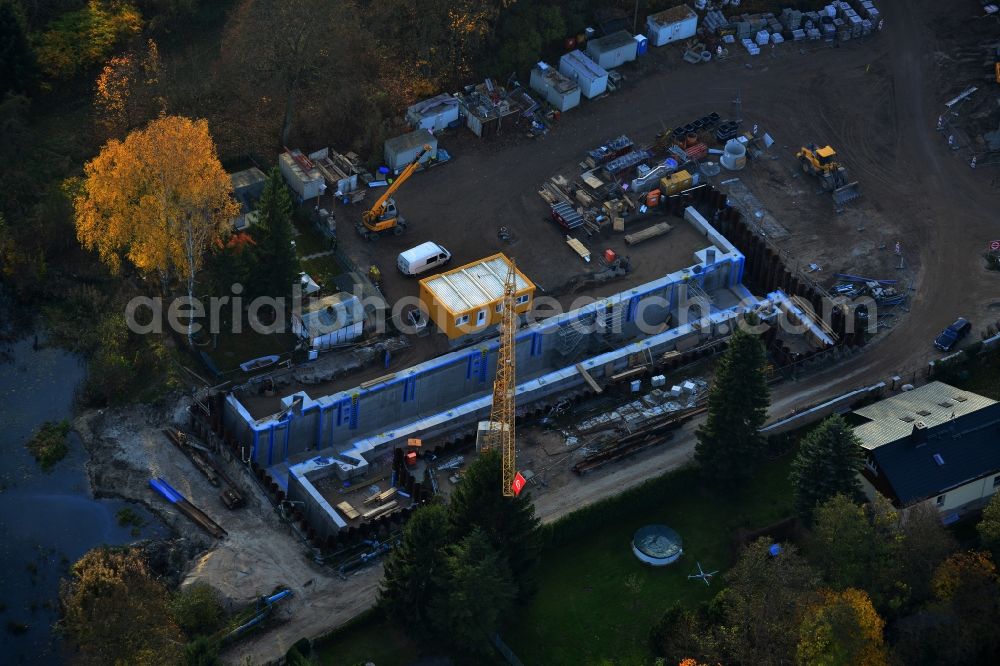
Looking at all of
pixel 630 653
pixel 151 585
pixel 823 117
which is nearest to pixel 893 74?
pixel 823 117

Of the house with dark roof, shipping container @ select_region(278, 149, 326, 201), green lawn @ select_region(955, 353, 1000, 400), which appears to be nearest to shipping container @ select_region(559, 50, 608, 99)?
shipping container @ select_region(278, 149, 326, 201)

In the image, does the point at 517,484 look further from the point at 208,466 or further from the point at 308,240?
the point at 308,240

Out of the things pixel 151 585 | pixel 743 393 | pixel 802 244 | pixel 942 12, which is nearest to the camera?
pixel 151 585

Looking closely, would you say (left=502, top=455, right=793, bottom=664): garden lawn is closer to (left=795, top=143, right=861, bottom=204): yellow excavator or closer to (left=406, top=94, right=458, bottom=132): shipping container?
(left=795, top=143, right=861, bottom=204): yellow excavator

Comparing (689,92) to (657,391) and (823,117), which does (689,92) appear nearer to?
(823,117)

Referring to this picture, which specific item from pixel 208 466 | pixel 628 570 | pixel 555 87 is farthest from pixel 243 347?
pixel 555 87

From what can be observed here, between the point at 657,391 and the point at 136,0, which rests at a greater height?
the point at 136,0

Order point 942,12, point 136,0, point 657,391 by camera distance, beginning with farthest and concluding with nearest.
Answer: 1. point 942,12
2. point 136,0
3. point 657,391
